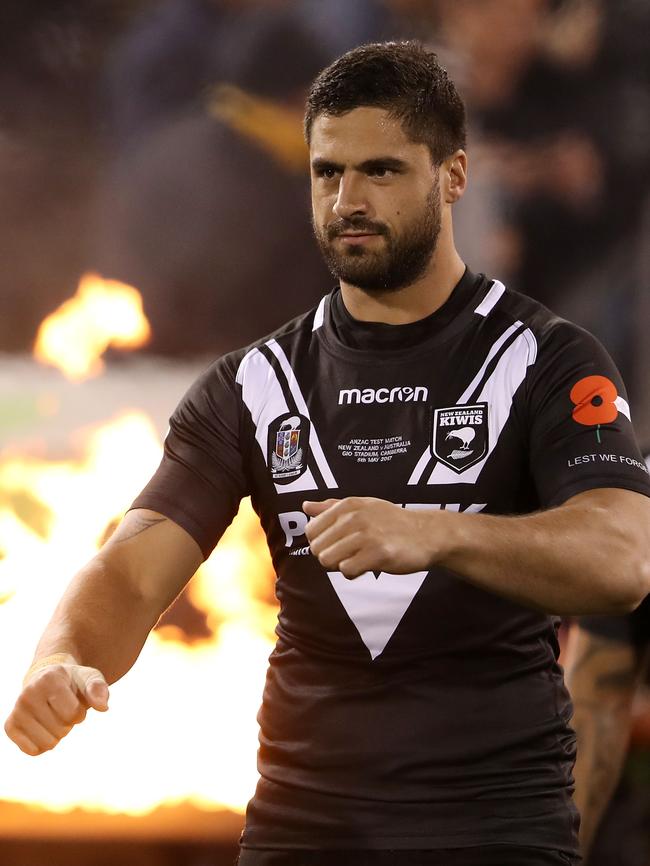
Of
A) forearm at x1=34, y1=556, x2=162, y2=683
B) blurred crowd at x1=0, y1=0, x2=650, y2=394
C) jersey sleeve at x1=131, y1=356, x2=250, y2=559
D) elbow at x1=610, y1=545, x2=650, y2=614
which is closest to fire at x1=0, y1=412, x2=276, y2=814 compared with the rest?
blurred crowd at x1=0, y1=0, x2=650, y2=394

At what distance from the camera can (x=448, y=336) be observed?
7.57 ft

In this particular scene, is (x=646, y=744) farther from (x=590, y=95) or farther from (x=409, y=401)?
(x=409, y=401)

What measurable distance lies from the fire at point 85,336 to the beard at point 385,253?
2.61 meters

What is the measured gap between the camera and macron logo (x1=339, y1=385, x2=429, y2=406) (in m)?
2.26

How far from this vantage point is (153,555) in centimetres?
231

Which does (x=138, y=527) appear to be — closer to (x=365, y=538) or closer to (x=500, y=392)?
(x=500, y=392)

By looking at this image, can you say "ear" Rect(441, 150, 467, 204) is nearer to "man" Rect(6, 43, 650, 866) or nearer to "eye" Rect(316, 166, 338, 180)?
"man" Rect(6, 43, 650, 866)

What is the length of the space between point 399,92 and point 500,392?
58cm

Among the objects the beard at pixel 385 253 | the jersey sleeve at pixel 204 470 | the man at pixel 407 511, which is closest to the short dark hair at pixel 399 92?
the man at pixel 407 511

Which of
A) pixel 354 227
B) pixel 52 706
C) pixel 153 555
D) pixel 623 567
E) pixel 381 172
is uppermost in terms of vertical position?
pixel 381 172

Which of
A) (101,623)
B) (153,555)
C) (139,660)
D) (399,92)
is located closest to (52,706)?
(101,623)

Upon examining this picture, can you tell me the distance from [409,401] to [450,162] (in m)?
0.50

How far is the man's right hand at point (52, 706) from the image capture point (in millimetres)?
1845

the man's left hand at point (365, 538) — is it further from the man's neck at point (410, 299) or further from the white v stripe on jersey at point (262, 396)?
the man's neck at point (410, 299)
